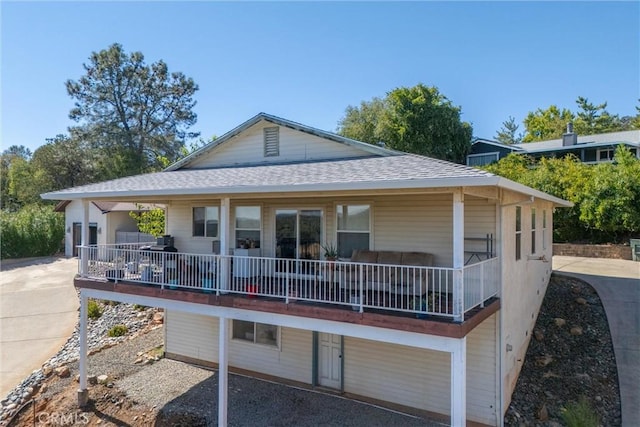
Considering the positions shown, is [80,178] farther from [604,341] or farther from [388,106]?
[604,341]

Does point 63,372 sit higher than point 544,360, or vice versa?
point 544,360

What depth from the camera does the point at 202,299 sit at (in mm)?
Answer: 8555

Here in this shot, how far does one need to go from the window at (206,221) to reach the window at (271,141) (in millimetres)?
2370

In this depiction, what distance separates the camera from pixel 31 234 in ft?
101

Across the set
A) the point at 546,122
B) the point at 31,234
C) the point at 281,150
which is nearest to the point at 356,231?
the point at 281,150

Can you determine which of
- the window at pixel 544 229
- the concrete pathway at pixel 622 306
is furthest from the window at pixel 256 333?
the window at pixel 544 229

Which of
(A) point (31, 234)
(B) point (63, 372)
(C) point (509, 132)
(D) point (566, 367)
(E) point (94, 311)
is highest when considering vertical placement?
(C) point (509, 132)

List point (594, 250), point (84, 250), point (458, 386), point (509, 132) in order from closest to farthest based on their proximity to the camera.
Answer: point (458, 386) → point (84, 250) → point (594, 250) → point (509, 132)

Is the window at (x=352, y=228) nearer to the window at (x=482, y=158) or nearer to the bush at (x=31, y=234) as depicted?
the window at (x=482, y=158)

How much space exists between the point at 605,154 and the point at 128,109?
43.2 metres

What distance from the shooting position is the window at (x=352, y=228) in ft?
30.8

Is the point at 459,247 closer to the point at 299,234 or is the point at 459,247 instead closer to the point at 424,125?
the point at 299,234

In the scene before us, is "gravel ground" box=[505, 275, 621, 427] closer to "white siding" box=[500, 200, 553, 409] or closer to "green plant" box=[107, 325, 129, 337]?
"white siding" box=[500, 200, 553, 409]

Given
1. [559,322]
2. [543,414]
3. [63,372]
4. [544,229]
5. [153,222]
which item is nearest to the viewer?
[543,414]
